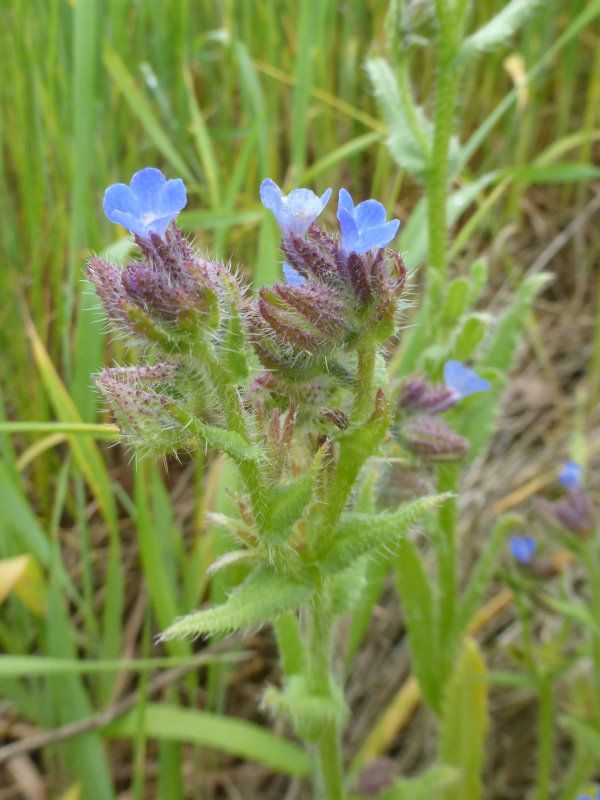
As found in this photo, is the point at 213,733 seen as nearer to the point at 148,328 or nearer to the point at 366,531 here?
the point at 366,531

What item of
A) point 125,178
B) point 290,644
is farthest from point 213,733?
point 125,178

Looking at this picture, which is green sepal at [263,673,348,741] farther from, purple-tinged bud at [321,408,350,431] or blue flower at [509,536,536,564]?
blue flower at [509,536,536,564]

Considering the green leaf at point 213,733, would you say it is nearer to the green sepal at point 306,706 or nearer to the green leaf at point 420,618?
the green leaf at point 420,618

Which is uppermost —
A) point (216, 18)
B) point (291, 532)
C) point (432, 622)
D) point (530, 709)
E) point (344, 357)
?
point (216, 18)

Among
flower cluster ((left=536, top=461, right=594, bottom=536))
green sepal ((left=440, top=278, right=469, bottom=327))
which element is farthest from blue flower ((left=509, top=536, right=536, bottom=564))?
green sepal ((left=440, top=278, right=469, bottom=327))

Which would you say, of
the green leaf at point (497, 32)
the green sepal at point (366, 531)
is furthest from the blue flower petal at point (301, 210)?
the green leaf at point (497, 32)

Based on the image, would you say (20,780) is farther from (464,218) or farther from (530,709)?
(464,218)

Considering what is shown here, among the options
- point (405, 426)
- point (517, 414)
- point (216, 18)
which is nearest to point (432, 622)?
point (405, 426)
